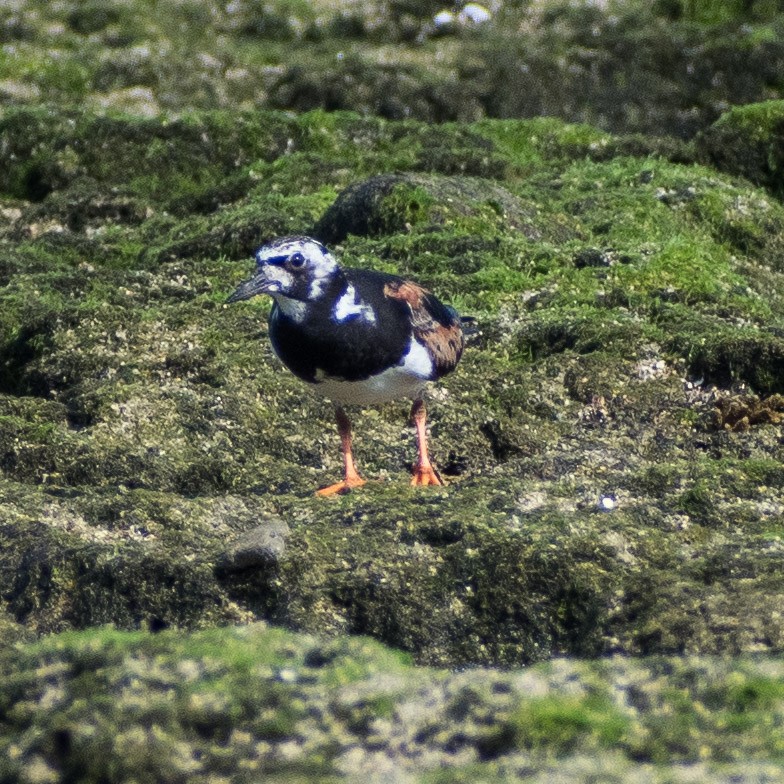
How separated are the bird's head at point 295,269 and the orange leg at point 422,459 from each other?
0.90 meters

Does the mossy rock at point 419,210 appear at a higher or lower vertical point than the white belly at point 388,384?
lower

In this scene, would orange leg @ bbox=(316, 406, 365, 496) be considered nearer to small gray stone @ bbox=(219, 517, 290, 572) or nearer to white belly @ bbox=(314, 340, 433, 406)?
white belly @ bbox=(314, 340, 433, 406)

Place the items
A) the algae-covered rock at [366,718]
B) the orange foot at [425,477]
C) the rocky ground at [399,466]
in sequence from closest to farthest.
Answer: the algae-covered rock at [366,718], the rocky ground at [399,466], the orange foot at [425,477]

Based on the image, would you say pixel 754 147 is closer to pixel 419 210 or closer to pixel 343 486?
pixel 419 210

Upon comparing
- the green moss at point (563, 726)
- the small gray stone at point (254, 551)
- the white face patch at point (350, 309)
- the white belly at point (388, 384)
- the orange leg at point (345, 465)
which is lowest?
the orange leg at point (345, 465)

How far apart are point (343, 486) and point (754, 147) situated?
689cm

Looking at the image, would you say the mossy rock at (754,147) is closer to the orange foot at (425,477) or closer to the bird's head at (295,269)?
the orange foot at (425,477)

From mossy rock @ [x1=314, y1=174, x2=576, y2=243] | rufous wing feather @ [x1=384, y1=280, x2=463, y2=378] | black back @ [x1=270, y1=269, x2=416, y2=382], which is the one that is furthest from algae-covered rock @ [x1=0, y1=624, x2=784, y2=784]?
mossy rock @ [x1=314, y1=174, x2=576, y2=243]

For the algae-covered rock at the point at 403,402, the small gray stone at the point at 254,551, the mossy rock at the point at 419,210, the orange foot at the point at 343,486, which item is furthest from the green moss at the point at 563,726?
the mossy rock at the point at 419,210

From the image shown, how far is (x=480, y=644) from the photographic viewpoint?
5.18 meters

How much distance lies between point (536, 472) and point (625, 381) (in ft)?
4.28

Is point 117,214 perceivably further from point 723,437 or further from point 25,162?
point 723,437

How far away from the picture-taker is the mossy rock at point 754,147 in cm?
1202

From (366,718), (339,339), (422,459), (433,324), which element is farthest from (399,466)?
(366,718)
